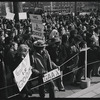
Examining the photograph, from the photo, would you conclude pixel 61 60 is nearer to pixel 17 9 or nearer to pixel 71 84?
pixel 71 84

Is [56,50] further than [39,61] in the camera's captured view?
Yes

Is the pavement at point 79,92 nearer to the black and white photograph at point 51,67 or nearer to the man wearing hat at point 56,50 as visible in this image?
the black and white photograph at point 51,67

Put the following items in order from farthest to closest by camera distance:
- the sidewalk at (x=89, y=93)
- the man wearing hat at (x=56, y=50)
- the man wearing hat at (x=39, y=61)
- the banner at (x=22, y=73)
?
the man wearing hat at (x=56, y=50)
the sidewalk at (x=89, y=93)
the man wearing hat at (x=39, y=61)
the banner at (x=22, y=73)

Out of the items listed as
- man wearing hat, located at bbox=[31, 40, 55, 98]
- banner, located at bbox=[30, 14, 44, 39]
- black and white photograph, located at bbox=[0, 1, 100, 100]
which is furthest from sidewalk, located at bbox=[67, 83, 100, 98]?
banner, located at bbox=[30, 14, 44, 39]

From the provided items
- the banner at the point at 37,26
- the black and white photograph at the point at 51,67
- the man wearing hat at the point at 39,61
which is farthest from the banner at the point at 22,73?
the banner at the point at 37,26

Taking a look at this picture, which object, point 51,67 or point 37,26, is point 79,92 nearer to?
point 51,67

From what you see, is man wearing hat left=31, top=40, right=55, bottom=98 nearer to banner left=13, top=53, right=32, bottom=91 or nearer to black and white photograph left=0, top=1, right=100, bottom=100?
black and white photograph left=0, top=1, right=100, bottom=100

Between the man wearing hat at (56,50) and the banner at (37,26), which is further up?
the banner at (37,26)

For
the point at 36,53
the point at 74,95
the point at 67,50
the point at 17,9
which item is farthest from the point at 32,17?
the point at 17,9

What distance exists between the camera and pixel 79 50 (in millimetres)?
6285

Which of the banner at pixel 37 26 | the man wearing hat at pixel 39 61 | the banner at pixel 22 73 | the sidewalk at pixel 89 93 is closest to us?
the banner at pixel 22 73

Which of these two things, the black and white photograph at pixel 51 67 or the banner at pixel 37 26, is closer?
the black and white photograph at pixel 51 67

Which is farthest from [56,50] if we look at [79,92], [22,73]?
[22,73]

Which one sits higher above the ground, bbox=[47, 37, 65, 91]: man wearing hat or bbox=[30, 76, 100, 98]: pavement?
bbox=[47, 37, 65, 91]: man wearing hat
